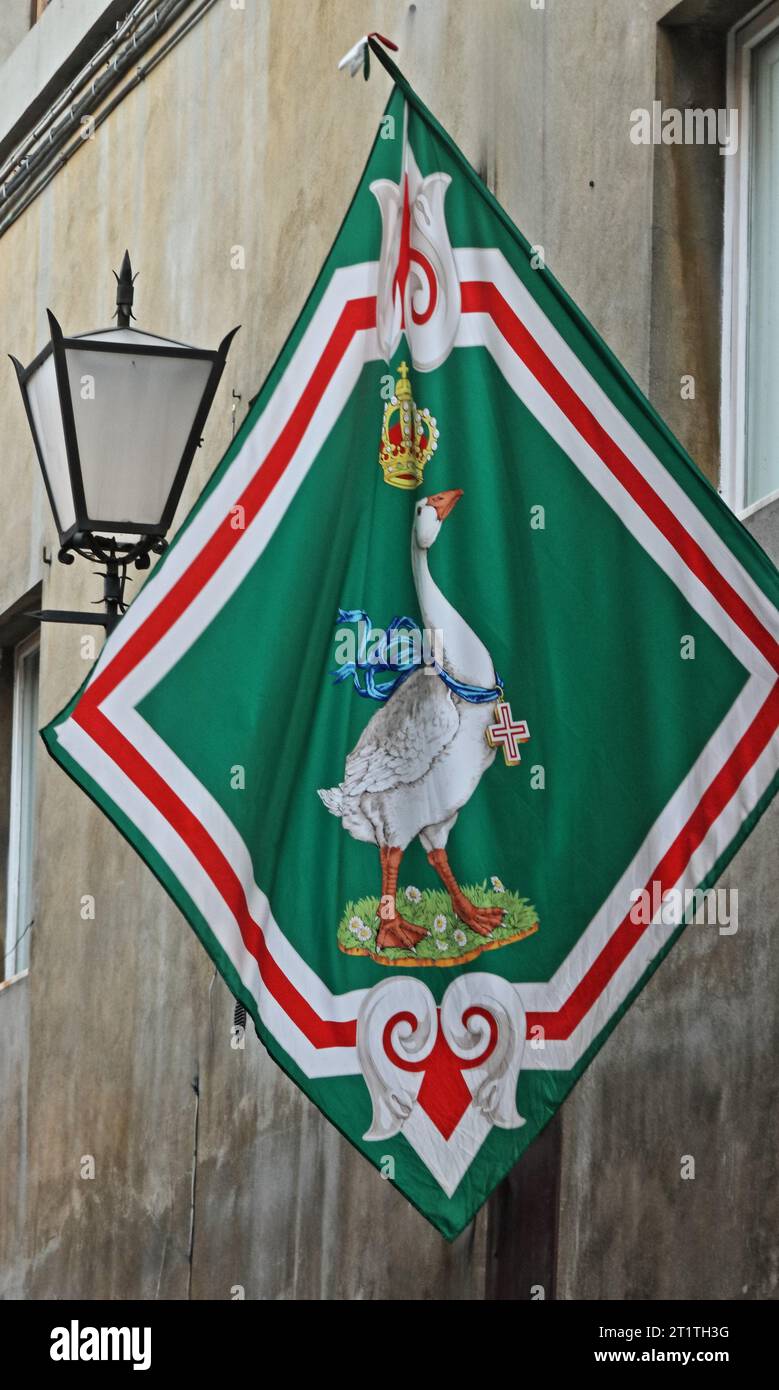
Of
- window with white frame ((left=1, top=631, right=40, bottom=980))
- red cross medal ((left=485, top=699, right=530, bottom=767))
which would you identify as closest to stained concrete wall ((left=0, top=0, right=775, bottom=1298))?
window with white frame ((left=1, top=631, right=40, bottom=980))

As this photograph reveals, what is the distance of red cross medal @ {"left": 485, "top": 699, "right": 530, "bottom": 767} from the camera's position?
17.2 feet

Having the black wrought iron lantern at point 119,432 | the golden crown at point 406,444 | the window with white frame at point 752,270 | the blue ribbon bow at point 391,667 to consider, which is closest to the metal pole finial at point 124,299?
the black wrought iron lantern at point 119,432

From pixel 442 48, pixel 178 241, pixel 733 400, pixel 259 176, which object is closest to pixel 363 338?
pixel 733 400

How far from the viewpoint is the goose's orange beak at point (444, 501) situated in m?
5.36

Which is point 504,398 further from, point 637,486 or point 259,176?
point 259,176

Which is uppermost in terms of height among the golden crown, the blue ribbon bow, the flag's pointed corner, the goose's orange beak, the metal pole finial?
the metal pole finial

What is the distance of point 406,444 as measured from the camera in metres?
5.39

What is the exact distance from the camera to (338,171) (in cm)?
936

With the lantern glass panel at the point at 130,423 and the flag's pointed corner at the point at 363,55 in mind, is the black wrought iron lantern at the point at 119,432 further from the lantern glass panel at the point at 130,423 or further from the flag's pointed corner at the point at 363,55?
the flag's pointed corner at the point at 363,55

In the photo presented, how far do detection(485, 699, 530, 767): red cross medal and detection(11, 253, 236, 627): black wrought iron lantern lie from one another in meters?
1.90

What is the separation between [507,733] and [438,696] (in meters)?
0.17

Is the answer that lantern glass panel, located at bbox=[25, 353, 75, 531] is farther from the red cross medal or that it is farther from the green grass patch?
the green grass patch

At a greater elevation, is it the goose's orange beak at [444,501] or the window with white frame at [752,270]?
the window with white frame at [752,270]

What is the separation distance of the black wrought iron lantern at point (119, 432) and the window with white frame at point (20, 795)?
5.84m
